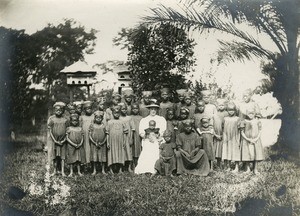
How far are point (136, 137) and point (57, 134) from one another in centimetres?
93

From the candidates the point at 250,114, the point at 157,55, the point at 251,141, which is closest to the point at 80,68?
the point at 157,55

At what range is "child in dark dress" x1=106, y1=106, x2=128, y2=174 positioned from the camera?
5.85m

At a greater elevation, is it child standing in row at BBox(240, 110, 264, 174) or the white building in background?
the white building in background

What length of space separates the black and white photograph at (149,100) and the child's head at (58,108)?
0.01 metres

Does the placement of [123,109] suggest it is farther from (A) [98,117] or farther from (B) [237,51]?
(B) [237,51]

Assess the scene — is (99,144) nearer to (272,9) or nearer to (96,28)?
(96,28)

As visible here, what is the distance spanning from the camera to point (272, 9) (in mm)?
5863

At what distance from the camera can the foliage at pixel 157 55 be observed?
5.90 metres

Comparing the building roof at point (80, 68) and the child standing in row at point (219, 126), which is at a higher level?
the building roof at point (80, 68)

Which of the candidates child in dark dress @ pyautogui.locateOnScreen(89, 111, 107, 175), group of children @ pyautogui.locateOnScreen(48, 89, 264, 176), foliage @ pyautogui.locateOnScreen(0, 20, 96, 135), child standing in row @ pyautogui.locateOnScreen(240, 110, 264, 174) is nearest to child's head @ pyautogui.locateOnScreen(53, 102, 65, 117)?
group of children @ pyautogui.locateOnScreen(48, 89, 264, 176)

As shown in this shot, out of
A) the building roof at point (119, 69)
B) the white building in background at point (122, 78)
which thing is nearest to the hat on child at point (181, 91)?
the white building in background at point (122, 78)

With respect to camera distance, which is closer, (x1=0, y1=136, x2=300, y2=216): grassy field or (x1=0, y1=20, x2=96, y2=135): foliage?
(x1=0, y1=136, x2=300, y2=216): grassy field

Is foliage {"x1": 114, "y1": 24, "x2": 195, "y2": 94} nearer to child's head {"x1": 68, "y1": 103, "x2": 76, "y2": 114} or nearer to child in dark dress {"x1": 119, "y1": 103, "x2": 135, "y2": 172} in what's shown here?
child in dark dress {"x1": 119, "y1": 103, "x2": 135, "y2": 172}

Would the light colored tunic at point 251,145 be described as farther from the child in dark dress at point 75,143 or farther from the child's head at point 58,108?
the child's head at point 58,108
